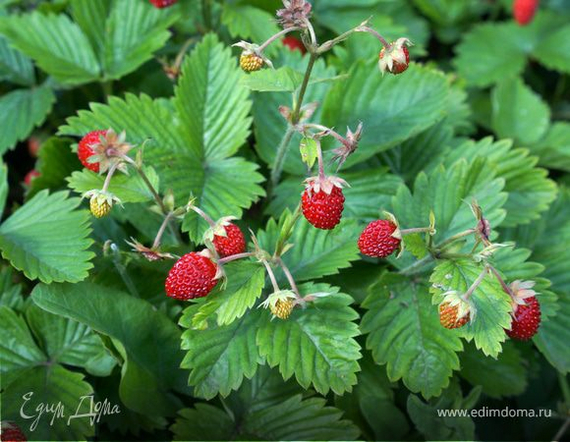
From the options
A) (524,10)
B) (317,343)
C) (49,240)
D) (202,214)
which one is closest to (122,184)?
(49,240)

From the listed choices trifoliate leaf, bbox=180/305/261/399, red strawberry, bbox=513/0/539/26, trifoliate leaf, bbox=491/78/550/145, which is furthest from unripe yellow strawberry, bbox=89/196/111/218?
red strawberry, bbox=513/0/539/26

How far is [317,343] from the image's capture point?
133 cm

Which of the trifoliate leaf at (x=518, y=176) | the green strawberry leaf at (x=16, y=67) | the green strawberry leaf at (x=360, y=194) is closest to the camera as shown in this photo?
the green strawberry leaf at (x=360, y=194)

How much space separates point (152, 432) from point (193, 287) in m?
0.56

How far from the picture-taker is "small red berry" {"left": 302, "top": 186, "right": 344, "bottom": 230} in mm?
1187

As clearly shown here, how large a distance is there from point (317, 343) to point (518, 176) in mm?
815

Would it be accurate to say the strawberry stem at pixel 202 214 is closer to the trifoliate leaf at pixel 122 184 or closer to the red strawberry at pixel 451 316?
the trifoliate leaf at pixel 122 184

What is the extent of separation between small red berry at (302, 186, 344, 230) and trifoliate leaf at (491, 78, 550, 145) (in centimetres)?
120

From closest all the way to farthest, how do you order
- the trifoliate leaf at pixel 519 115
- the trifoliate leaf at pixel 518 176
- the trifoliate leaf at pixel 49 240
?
the trifoliate leaf at pixel 49 240
the trifoliate leaf at pixel 518 176
the trifoliate leaf at pixel 519 115

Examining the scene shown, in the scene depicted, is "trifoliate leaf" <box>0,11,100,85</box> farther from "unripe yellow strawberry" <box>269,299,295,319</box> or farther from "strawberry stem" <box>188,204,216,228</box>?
"unripe yellow strawberry" <box>269,299,295,319</box>

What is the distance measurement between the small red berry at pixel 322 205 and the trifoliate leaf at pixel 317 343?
19 cm

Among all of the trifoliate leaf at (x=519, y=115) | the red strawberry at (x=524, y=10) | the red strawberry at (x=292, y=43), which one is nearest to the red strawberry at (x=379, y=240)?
the red strawberry at (x=292, y=43)

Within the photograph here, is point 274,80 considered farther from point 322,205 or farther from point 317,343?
point 317,343

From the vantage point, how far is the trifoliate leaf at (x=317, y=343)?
130cm
